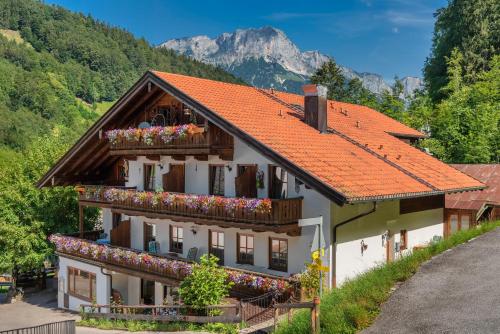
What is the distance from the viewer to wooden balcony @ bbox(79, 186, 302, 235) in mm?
16797

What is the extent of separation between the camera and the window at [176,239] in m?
22.1

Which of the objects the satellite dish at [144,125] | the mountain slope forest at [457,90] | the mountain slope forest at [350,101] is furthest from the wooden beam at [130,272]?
the mountain slope forest at [457,90]

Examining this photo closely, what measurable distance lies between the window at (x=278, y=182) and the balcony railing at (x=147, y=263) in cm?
284

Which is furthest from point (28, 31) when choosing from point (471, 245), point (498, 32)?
point (471, 245)

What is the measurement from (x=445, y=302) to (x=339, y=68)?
59910mm

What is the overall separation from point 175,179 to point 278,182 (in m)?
5.49

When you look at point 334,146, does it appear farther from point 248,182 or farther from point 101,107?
point 101,107

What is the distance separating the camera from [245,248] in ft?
63.5

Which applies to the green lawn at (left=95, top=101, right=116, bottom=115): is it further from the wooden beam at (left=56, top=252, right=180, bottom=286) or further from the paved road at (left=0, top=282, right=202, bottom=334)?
the wooden beam at (left=56, top=252, right=180, bottom=286)

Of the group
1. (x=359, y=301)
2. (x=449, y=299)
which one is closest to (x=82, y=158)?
(x=359, y=301)

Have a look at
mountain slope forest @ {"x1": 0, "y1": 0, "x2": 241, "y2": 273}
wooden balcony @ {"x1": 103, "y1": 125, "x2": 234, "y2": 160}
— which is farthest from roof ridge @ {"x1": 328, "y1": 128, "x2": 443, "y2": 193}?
mountain slope forest @ {"x1": 0, "y1": 0, "x2": 241, "y2": 273}

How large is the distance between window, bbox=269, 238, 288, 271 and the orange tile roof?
3036mm

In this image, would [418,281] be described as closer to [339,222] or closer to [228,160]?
[339,222]

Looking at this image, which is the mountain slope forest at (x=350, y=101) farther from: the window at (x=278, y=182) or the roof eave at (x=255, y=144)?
the window at (x=278, y=182)
